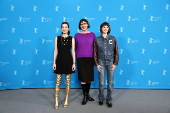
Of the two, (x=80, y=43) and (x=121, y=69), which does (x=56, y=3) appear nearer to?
(x=80, y=43)

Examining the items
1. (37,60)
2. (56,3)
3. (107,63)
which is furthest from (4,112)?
(56,3)

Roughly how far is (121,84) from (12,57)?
271cm

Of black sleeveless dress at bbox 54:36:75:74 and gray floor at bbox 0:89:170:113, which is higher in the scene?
black sleeveless dress at bbox 54:36:75:74

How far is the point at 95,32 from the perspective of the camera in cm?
343

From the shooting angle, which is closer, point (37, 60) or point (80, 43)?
point (80, 43)

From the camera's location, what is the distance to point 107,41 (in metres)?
2.41

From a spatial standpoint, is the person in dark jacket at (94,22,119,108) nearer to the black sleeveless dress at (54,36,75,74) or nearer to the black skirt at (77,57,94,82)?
the black skirt at (77,57,94,82)

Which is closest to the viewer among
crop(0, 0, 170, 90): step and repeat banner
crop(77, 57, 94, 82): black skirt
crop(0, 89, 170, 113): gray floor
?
crop(0, 89, 170, 113): gray floor

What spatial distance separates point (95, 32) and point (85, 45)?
3.44 ft

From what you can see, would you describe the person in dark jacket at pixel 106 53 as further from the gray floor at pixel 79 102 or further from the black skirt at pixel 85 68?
the gray floor at pixel 79 102

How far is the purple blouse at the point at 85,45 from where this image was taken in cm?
248

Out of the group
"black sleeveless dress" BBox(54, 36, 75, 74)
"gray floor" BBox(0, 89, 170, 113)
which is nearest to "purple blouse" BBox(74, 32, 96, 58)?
"black sleeveless dress" BBox(54, 36, 75, 74)

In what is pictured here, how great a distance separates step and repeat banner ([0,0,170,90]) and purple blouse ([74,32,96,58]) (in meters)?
0.97

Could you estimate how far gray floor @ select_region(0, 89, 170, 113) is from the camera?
2.39 meters
